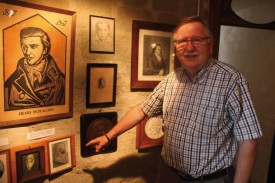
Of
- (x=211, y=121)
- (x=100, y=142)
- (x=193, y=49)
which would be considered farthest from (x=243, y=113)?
(x=100, y=142)

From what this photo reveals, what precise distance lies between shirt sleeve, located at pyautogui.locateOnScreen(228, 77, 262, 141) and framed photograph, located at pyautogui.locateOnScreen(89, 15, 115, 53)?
2.50 feet

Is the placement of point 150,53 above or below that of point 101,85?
above

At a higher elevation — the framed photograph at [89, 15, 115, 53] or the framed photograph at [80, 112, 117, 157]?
the framed photograph at [89, 15, 115, 53]

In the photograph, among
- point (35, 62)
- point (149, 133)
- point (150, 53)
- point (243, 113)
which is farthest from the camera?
point (149, 133)

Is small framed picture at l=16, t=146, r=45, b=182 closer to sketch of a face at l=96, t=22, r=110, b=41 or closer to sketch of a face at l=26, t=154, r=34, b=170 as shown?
sketch of a face at l=26, t=154, r=34, b=170

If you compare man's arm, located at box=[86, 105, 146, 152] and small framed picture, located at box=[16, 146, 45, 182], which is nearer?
small framed picture, located at box=[16, 146, 45, 182]

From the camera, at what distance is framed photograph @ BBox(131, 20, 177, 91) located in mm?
1623

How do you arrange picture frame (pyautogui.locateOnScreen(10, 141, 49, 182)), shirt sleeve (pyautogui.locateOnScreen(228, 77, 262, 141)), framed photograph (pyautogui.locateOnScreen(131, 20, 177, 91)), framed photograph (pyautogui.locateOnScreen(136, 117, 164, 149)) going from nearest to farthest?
shirt sleeve (pyautogui.locateOnScreen(228, 77, 262, 141)), picture frame (pyautogui.locateOnScreen(10, 141, 49, 182)), framed photograph (pyautogui.locateOnScreen(131, 20, 177, 91)), framed photograph (pyautogui.locateOnScreen(136, 117, 164, 149))

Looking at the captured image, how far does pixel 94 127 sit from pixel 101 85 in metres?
0.27

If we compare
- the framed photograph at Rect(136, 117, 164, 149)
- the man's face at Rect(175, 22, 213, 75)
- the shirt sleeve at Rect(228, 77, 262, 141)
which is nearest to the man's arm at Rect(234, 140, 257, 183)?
the shirt sleeve at Rect(228, 77, 262, 141)

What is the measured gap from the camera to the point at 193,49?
1.25 metres

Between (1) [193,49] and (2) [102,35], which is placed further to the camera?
(2) [102,35]

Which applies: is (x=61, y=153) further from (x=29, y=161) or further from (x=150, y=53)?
(x=150, y=53)

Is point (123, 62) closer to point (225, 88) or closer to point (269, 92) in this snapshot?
point (225, 88)
